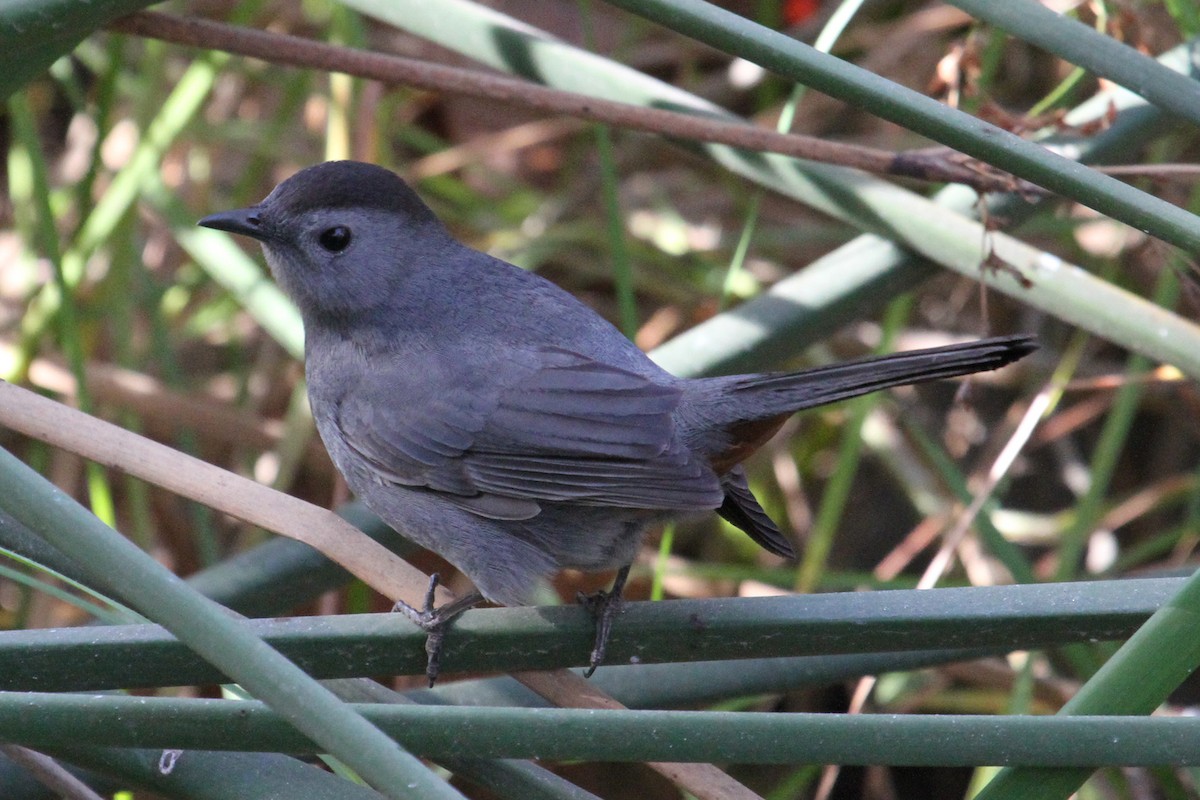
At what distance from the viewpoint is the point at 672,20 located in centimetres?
158

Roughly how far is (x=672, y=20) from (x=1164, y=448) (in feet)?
9.30

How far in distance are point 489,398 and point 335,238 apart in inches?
19.5

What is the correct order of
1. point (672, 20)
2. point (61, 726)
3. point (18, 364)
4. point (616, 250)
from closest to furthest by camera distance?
1. point (61, 726)
2. point (672, 20)
3. point (616, 250)
4. point (18, 364)

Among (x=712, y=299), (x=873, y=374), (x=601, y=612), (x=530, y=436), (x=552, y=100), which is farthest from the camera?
(x=712, y=299)

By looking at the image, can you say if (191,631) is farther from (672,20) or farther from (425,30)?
(425,30)

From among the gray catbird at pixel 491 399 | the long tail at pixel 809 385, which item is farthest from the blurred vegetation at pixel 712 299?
the long tail at pixel 809 385

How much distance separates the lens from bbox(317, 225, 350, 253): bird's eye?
2.41 metres

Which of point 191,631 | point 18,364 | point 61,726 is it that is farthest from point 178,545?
point 191,631

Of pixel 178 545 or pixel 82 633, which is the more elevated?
pixel 178 545

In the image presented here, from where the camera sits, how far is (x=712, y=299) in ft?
12.8

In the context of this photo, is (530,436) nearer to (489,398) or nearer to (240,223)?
(489,398)

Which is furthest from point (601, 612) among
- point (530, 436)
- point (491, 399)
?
point (491, 399)

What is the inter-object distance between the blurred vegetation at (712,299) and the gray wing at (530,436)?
0.95 ft

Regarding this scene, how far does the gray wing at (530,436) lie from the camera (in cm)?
205
